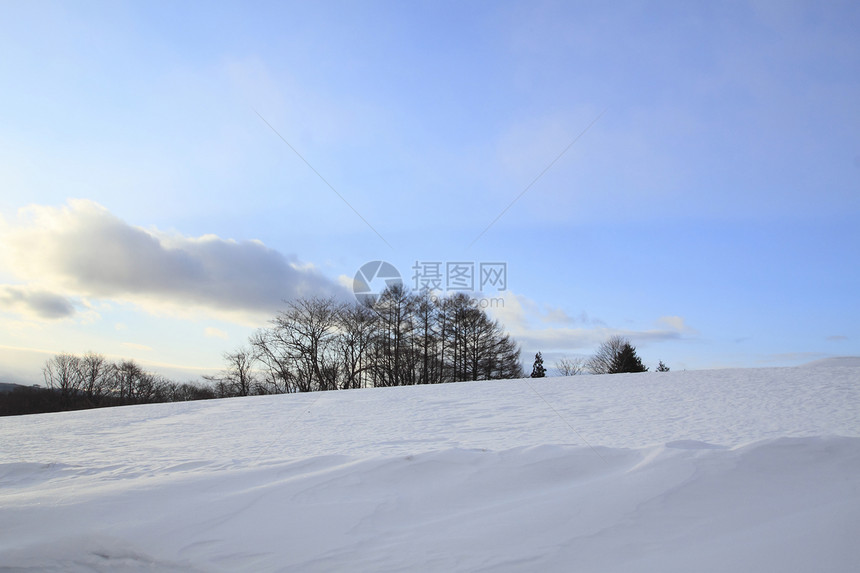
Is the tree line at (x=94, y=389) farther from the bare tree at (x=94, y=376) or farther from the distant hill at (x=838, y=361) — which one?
the distant hill at (x=838, y=361)

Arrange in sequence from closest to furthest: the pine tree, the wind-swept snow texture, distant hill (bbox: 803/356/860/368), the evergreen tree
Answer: the wind-swept snow texture < distant hill (bbox: 803/356/860/368) < the evergreen tree < the pine tree

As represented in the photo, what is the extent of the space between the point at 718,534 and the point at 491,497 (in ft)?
5.10

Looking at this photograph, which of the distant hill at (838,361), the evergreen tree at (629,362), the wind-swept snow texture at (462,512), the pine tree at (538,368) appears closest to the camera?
the wind-swept snow texture at (462,512)

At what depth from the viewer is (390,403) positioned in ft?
52.2

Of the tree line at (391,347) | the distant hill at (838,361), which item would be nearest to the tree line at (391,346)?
the tree line at (391,347)

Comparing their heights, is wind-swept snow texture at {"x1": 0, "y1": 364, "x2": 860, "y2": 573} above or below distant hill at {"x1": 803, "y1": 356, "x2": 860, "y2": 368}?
below

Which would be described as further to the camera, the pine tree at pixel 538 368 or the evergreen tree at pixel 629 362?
the pine tree at pixel 538 368

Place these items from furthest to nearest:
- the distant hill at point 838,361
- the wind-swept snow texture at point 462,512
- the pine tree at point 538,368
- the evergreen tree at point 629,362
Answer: the pine tree at point 538,368 → the evergreen tree at point 629,362 → the distant hill at point 838,361 → the wind-swept snow texture at point 462,512

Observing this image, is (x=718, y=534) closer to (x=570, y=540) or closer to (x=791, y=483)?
(x=570, y=540)

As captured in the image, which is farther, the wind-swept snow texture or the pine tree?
the pine tree

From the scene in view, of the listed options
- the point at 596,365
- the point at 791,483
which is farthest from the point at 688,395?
the point at 596,365

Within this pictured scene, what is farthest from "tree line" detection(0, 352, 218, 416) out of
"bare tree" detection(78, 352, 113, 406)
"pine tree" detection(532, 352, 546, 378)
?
"pine tree" detection(532, 352, 546, 378)

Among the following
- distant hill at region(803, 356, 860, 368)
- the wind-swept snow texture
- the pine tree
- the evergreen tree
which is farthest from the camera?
the pine tree

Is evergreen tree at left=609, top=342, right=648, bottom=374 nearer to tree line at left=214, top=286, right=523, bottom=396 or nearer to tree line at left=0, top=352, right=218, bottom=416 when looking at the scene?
tree line at left=214, top=286, right=523, bottom=396
